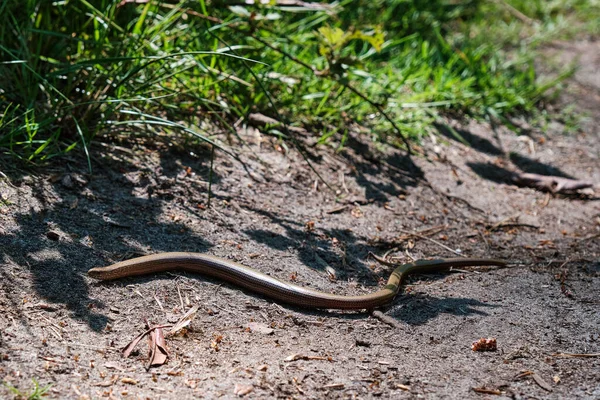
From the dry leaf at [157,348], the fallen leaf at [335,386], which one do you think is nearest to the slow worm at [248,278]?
the dry leaf at [157,348]

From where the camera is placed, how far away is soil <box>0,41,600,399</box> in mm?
2832

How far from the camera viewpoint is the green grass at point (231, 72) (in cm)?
411

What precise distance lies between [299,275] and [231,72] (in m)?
1.80

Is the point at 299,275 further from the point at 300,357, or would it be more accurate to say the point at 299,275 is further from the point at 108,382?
the point at 108,382

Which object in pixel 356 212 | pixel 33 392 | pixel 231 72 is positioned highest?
pixel 231 72

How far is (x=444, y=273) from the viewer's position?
4.00 m

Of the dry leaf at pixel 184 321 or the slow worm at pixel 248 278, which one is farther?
the slow worm at pixel 248 278

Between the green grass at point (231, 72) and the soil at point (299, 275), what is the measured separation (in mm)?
207

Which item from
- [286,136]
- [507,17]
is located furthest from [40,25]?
[507,17]

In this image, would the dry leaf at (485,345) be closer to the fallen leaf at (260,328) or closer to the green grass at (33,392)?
the fallen leaf at (260,328)

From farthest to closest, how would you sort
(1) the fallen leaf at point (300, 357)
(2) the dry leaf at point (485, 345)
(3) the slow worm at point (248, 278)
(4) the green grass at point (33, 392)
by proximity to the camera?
(3) the slow worm at point (248, 278) → (2) the dry leaf at point (485, 345) → (1) the fallen leaf at point (300, 357) → (4) the green grass at point (33, 392)

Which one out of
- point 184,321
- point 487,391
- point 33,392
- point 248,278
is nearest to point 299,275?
point 248,278

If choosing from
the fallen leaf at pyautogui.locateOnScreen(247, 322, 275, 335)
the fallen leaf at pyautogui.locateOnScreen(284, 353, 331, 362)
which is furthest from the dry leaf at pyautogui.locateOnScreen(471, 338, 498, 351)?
the fallen leaf at pyautogui.locateOnScreen(247, 322, 275, 335)

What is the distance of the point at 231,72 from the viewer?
496 centimetres
